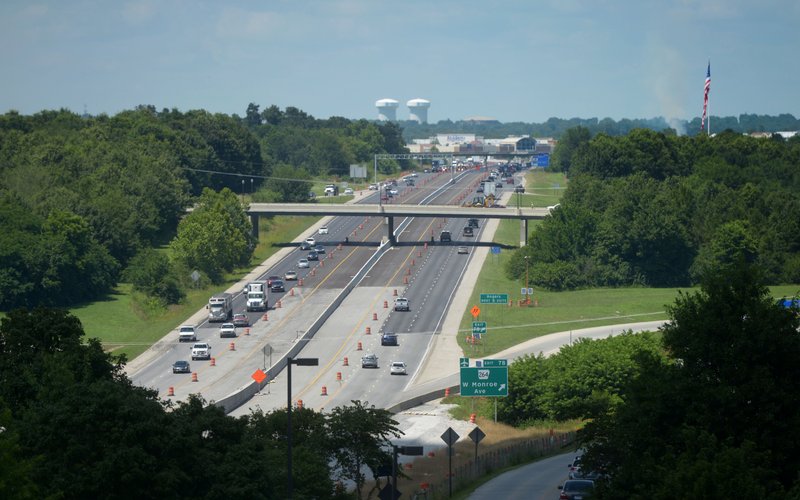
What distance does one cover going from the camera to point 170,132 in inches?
7756

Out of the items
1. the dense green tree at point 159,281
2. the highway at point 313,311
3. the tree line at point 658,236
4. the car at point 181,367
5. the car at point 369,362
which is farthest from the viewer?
the tree line at point 658,236

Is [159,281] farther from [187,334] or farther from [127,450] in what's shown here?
[127,450]

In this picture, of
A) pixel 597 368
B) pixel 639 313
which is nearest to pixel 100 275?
pixel 639 313

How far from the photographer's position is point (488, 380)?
2936 inches

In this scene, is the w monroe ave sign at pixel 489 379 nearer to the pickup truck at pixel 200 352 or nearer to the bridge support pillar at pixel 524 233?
the pickup truck at pixel 200 352

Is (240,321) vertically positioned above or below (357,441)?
below

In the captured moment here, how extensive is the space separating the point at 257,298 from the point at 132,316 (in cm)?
1172

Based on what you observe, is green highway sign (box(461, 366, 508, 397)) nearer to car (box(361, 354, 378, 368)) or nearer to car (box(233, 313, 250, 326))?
car (box(361, 354, 378, 368))

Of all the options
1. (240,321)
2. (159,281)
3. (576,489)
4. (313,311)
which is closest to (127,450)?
(576,489)

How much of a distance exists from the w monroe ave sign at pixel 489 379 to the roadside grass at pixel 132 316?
1411 inches

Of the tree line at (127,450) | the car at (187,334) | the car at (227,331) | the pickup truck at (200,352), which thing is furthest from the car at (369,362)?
the tree line at (127,450)

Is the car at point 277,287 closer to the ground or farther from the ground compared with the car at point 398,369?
farther from the ground

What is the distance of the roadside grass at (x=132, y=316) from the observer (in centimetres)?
10606

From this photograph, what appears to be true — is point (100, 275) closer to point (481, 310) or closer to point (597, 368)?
point (481, 310)
